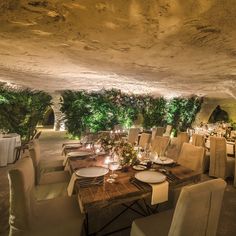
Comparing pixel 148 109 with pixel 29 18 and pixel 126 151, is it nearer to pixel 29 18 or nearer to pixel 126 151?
pixel 126 151

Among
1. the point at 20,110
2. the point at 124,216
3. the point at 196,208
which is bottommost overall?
the point at 124,216

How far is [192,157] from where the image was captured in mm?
2393

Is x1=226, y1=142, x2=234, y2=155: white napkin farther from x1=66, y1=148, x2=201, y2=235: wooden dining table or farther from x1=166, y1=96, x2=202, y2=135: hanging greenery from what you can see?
x1=166, y1=96, x2=202, y2=135: hanging greenery

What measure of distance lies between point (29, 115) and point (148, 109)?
4773 mm

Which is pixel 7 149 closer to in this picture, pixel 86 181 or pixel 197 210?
pixel 86 181

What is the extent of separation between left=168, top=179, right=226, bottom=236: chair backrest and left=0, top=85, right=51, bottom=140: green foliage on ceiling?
6.34 metres

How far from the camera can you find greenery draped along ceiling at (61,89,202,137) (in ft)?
20.5

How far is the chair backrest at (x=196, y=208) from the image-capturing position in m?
1.09

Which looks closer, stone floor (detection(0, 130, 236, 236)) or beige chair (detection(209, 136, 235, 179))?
stone floor (detection(0, 130, 236, 236))

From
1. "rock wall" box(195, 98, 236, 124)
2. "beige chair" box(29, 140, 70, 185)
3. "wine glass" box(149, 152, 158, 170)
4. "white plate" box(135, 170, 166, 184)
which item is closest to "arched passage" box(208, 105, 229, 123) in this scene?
"rock wall" box(195, 98, 236, 124)

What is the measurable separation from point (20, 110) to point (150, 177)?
601 cm

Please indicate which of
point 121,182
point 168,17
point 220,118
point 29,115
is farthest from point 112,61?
point 220,118

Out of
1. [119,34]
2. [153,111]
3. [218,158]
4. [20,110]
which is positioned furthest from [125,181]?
[153,111]

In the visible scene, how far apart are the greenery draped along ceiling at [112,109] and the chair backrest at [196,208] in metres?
5.07
